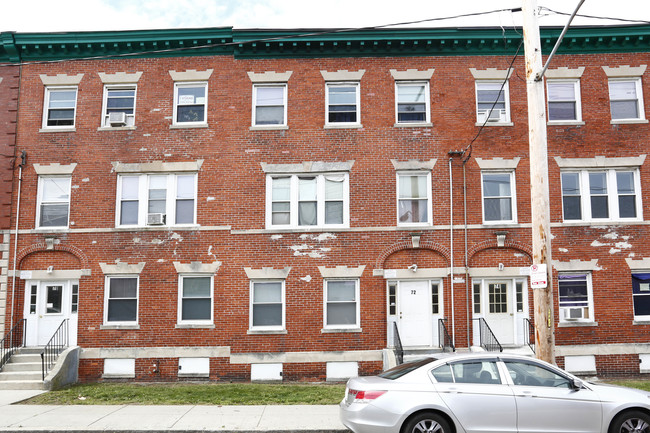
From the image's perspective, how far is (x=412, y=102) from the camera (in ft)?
56.9

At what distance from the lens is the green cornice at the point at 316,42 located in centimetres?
1702

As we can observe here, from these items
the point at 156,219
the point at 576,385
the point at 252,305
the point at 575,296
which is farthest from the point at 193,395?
the point at 575,296

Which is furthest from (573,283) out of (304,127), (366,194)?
(304,127)

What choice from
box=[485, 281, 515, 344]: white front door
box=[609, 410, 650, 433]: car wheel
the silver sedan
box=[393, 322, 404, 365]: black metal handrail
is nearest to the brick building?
box=[485, 281, 515, 344]: white front door

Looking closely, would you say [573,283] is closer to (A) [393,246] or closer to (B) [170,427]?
(A) [393,246]

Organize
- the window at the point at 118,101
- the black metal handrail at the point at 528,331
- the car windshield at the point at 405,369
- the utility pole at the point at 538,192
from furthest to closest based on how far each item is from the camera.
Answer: the window at the point at 118,101
the black metal handrail at the point at 528,331
the utility pole at the point at 538,192
the car windshield at the point at 405,369

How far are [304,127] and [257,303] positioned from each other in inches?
217

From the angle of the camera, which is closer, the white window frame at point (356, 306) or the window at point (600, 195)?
the white window frame at point (356, 306)

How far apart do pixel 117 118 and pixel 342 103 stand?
6908 millimetres

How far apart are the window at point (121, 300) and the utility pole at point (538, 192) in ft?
38.2

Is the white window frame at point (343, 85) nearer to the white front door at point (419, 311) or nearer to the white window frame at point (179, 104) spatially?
the white window frame at point (179, 104)

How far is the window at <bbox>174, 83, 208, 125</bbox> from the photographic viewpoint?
17375mm

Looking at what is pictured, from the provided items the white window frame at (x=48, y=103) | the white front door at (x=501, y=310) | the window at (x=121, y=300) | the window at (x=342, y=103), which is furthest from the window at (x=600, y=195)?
the white window frame at (x=48, y=103)

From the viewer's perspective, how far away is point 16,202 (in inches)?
667
